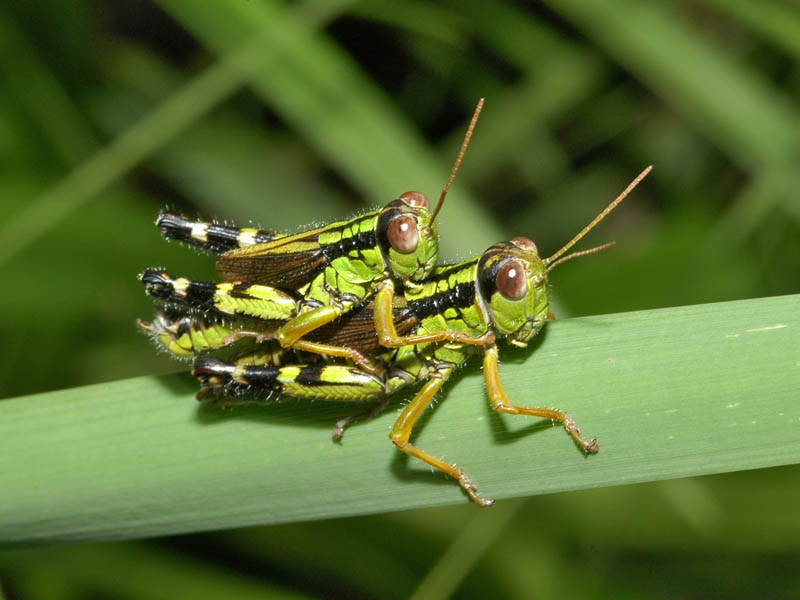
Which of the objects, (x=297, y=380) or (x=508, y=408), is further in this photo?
(x=297, y=380)

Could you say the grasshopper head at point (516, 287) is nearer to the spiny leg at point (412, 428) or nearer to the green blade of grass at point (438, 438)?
the green blade of grass at point (438, 438)

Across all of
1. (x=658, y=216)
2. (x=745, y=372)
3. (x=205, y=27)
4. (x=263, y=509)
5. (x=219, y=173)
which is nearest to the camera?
(x=745, y=372)

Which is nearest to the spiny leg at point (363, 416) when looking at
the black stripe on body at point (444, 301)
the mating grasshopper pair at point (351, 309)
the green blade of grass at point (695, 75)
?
the mating grasshopper pair at point (351, 309)

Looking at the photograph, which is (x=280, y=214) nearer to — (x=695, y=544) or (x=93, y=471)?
(x=93, y=471)

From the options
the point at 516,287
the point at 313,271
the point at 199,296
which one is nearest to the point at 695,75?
the point at 516,287

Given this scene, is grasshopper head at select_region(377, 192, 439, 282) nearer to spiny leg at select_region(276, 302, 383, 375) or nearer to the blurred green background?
spiny leg at select_region(276, 302, 383, 375)

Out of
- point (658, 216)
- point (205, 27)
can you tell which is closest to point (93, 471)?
point (205, 27)

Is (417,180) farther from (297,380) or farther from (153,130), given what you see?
(153,130)
